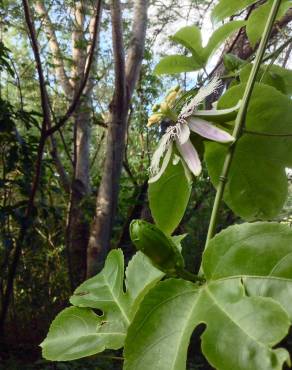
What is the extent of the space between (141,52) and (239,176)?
2.10 metres

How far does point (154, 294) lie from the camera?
0.26 m

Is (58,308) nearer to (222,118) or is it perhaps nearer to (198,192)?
(198,192)

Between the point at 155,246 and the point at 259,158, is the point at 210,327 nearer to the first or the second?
the point at 155,246

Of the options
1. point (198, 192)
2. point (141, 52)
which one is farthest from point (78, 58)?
point (198, 192)

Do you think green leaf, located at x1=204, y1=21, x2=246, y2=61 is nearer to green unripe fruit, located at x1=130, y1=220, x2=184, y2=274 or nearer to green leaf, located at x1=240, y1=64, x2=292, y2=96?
green leaf, located at x1=240, y1=64, x2=292, y2=96

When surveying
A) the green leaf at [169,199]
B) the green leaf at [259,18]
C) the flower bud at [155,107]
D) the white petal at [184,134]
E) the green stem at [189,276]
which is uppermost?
the green leaf at [259,18]

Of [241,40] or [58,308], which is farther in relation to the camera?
[58,308]

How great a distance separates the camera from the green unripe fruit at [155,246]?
27 centimetres

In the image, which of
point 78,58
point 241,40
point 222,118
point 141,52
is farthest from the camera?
point 78,58

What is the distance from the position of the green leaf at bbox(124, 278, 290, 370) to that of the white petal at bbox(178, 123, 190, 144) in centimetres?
12

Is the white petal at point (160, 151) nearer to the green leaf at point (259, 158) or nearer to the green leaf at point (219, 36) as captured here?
the green leaf at point (259, 158)

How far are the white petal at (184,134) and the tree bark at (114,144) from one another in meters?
1.88

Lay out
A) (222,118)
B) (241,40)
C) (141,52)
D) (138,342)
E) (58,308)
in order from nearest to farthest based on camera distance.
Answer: (138,342) → (222,118) → (241,40) → (141,52) → (58,308)

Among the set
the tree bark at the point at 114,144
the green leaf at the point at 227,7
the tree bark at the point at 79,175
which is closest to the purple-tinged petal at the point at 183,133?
the green leaf at the point at 227,7
